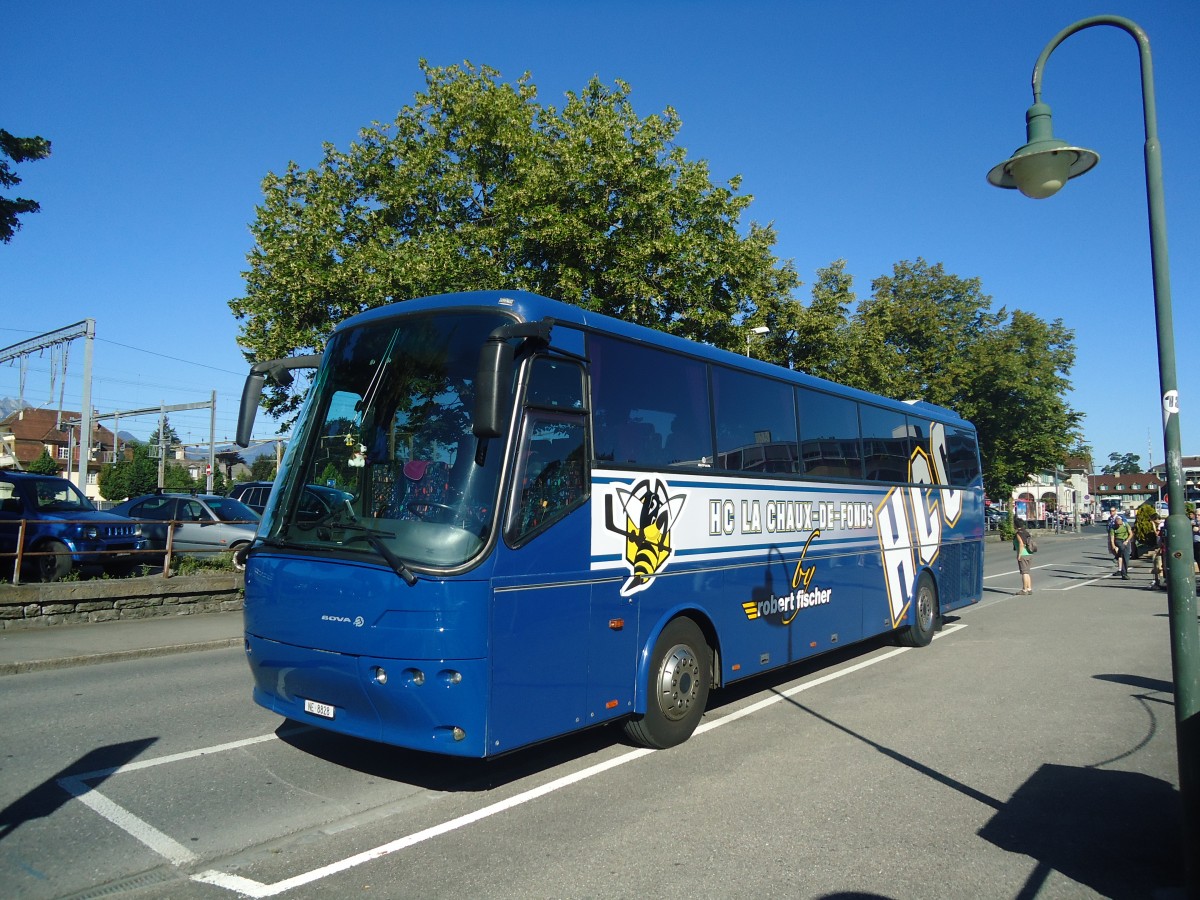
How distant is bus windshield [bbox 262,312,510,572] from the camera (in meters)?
5.38

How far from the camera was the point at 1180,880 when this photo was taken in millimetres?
4480

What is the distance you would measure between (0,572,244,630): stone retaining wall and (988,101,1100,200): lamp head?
13799mm

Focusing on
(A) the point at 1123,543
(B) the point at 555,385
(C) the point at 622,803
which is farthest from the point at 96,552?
(A) the point at 1123,543

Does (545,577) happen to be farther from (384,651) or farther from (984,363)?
(984,363)

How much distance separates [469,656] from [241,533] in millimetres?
16319

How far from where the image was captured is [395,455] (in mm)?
5703

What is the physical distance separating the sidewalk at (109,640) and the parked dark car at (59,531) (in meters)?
1.47

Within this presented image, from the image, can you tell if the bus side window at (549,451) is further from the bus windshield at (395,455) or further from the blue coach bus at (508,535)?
the bus windshield at (395,455)

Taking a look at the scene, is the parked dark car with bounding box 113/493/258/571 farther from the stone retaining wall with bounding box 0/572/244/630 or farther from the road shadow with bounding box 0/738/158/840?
the road shadow with bounding box 0/738/158/840

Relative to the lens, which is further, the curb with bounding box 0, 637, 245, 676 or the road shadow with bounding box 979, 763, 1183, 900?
the curb with bounding box 0, 637, 245, 676

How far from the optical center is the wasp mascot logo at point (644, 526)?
6.53m

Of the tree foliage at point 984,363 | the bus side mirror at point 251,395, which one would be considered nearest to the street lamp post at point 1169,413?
the bus side mirror at point 251,395

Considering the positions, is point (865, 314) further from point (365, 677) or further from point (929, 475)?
point (365, 677)

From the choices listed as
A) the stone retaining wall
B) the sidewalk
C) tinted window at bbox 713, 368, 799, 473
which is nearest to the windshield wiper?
tinted window at bbox 713, 368, 799, 473
